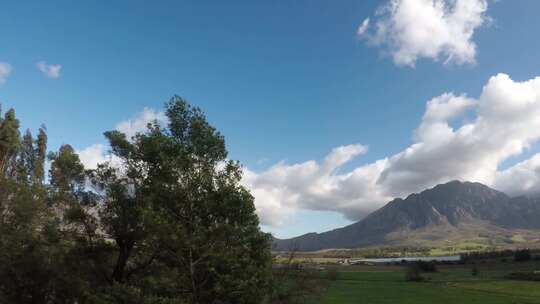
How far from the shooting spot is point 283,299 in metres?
28.0

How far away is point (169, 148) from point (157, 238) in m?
6.51

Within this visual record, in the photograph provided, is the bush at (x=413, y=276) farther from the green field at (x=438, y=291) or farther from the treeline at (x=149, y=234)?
the treeline at (x=149, y=234)

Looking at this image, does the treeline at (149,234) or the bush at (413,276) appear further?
the bush at (413,276)

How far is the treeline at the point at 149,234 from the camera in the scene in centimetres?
2502

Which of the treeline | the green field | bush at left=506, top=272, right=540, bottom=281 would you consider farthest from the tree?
bush at left=506, top=272, right=540, bottom=281

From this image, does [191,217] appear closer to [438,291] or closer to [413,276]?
[438,291]

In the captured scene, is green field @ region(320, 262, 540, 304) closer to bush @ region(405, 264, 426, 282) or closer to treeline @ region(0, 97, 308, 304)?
bush @ region(405, 264, 426, 282)

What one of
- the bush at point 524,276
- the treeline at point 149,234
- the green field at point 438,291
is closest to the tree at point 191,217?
the treeline at point 149,234

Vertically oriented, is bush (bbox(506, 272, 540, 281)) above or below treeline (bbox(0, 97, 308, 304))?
below

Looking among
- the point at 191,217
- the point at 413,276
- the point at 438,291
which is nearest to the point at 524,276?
the point at 413,276

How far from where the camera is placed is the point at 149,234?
85.0 ft

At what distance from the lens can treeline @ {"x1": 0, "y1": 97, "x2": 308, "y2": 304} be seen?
2502 centimetres

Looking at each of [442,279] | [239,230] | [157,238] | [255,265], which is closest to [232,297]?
[255,265]

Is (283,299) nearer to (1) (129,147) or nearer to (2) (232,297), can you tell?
(2) (232,297)
